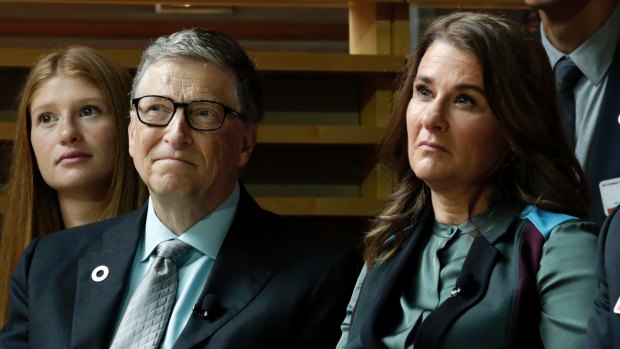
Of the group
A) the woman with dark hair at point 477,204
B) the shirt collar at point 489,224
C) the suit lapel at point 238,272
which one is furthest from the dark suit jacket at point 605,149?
the suit lapel at point 238,272

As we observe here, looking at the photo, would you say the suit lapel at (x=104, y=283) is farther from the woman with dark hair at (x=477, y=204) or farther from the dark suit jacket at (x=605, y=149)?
the dark suit jacket at (x=605, y=149)

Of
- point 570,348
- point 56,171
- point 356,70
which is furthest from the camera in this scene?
point 356,70

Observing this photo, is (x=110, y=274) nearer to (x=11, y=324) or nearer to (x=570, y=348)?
(x=11, y=324)

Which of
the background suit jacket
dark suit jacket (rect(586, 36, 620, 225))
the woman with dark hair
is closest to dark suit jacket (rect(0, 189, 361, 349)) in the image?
the woman with dark hair

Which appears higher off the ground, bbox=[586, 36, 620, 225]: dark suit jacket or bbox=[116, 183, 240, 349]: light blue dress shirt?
bbox=[586, 36, 620, 225]: dark suit jacket

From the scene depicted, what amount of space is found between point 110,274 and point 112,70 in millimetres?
715

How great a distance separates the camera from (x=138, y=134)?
268 centimetres

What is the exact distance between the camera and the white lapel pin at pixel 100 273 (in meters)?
2.66

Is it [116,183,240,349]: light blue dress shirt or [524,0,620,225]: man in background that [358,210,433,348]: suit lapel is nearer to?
[116,183,240,349]: light blue dress shirt

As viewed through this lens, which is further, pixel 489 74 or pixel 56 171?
pixel 56 171

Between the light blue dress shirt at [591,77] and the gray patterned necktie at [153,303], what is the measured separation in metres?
0.96

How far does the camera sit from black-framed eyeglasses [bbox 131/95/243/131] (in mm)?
2660

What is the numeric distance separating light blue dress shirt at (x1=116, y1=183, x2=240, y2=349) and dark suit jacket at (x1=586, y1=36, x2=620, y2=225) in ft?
2.70

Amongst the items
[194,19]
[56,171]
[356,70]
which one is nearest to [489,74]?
[356,70]
